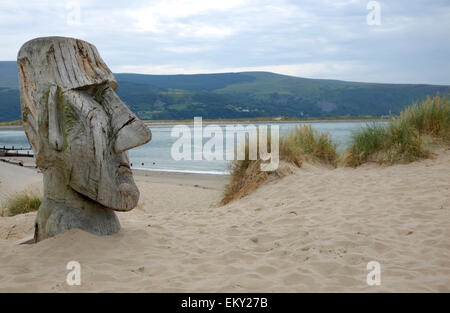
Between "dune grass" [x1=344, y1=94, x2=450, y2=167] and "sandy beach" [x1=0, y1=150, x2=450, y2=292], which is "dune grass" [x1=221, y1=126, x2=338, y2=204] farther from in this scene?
"sandy beach" [x1=0, y1=150, x2=450, y2=292]

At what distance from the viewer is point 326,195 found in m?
6.67

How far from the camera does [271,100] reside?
146125 mm

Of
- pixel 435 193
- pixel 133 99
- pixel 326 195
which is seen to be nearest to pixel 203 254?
pixel 326 195

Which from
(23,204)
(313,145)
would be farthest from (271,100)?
(23,204)

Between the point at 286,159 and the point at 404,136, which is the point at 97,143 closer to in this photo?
the point at 286,159

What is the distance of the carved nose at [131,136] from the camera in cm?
422

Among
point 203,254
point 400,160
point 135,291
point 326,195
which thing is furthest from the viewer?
point 400,160

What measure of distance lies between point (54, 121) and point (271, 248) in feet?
8.57

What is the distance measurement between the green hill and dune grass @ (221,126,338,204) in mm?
87068

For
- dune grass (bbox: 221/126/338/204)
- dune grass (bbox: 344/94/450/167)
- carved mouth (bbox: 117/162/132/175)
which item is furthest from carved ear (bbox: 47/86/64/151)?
dune grass (bbox: 344/94/450/167)

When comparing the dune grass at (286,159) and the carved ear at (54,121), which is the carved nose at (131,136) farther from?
the dune grass at (286,159)

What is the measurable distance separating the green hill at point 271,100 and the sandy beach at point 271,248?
91.1m
